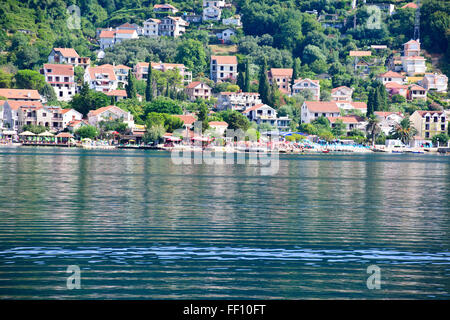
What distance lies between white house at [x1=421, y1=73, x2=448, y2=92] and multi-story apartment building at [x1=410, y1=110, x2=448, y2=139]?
68.7 feet

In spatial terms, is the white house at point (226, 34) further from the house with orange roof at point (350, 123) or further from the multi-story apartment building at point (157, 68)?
the house with orange roof at point (350, 123)

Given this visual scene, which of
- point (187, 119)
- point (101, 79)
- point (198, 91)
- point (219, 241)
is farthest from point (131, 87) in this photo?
point (219, 241)

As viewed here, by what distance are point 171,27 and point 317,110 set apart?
58173 mm

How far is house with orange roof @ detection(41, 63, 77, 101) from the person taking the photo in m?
120

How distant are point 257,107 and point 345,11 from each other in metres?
73.7

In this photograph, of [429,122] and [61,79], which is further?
[61,79]

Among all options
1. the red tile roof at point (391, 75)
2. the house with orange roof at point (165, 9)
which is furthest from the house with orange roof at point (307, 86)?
the house with orange roof at point (165, 9)

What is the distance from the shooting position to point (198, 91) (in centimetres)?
12475

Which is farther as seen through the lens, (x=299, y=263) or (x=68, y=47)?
(x=68, y=47)

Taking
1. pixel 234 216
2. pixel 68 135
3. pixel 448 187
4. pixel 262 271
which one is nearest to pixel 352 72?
pixel 68 135

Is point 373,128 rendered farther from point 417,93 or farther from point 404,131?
point 417,93

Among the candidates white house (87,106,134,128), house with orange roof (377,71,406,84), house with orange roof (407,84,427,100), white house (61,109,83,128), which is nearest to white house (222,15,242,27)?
house with orange roof (377,71,406,84)
